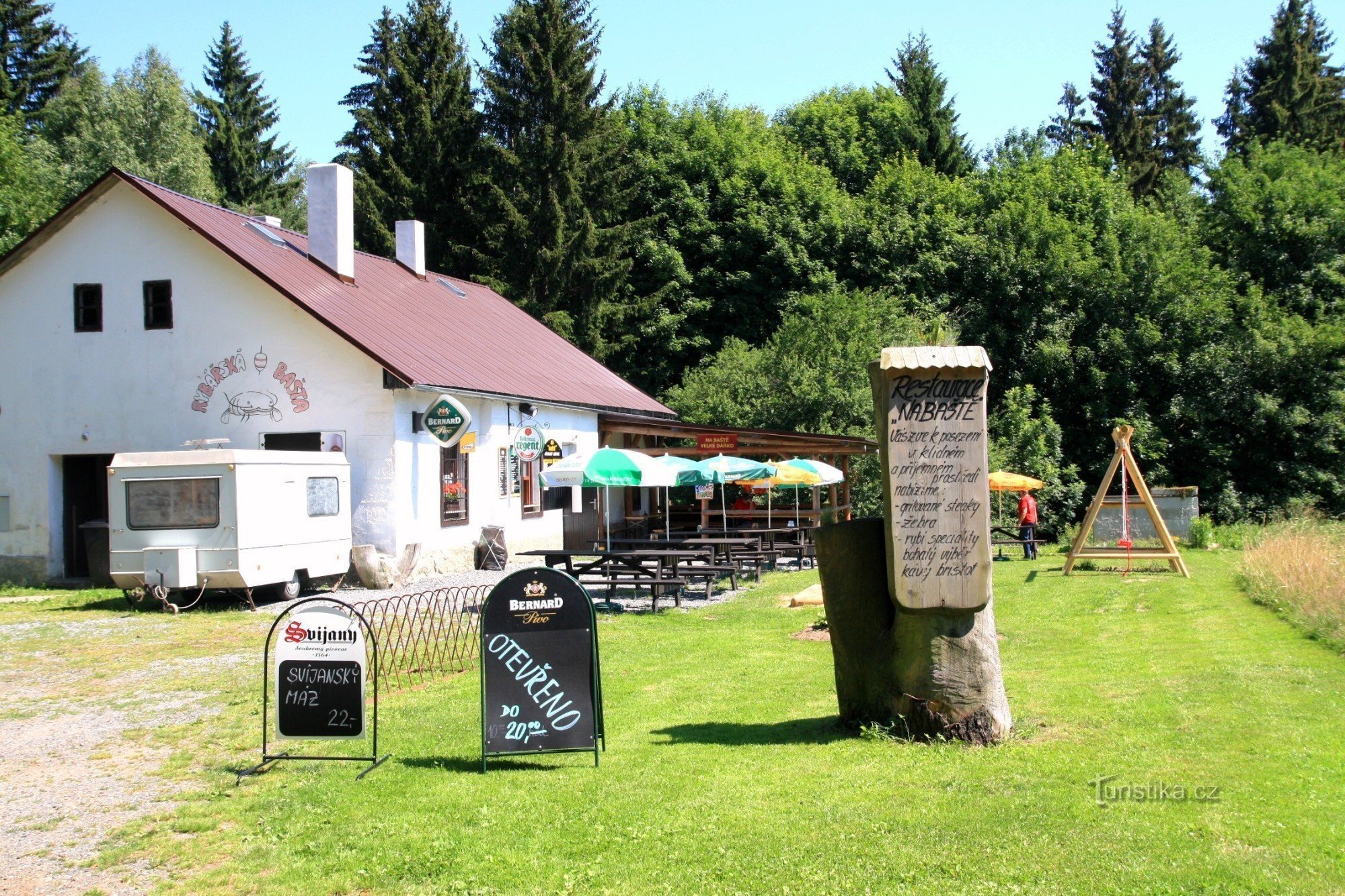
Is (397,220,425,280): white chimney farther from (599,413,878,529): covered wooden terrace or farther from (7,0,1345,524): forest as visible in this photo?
(7,0,1345,524): forest

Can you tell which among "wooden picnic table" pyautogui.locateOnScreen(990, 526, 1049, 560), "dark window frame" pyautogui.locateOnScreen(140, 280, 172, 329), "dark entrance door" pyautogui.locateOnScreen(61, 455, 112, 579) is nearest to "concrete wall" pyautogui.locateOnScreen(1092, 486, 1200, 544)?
"wooden picnic table" pyautogui.locateOnScreen(990, 526, 1049, 560)

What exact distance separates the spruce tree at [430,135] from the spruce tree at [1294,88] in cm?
3046

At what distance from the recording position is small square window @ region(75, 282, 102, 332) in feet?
67.4

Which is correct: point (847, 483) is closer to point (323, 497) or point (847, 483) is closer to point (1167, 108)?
point (323, 497)

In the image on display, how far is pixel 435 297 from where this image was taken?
27281 millimetres

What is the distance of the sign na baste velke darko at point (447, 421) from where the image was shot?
18.8 metres

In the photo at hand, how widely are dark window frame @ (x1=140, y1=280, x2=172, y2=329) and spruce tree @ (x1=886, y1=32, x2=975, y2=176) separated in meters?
35.8

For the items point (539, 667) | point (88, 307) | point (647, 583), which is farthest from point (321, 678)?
point (88, 307)

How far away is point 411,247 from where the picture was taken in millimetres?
28391

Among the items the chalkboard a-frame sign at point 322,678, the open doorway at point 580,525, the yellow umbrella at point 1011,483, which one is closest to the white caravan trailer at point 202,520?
the chalkboard a-frame sign at point 322,678

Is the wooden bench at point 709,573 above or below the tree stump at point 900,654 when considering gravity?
below

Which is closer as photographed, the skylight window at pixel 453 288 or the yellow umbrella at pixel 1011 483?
the yellow umbrella at pixel 1011 483

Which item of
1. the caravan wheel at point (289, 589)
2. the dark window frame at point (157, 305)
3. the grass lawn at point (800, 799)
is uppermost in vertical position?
the dark window frame at point (157, 305)

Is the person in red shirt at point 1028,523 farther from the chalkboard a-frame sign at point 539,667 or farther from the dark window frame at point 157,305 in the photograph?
the chalkboard a-frame sign at point 539,667
